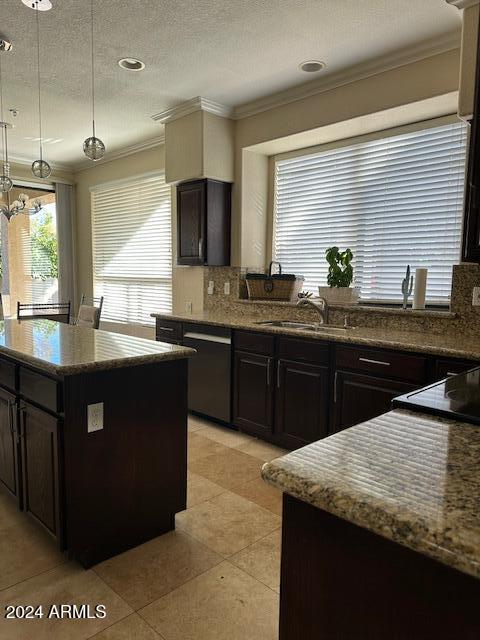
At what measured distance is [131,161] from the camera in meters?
5.63

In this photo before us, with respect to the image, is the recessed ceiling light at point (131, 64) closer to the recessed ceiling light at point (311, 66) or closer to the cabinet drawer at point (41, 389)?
the recessed ceiling light at point (311, 66)

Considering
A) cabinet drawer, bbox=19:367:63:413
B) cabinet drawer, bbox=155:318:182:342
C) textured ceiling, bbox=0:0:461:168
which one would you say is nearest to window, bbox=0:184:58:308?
textured ceiling, bbox=0:0:461:168

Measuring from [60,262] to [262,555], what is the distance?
18.3 ft

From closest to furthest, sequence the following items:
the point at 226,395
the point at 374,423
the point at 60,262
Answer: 1. the point at 374,423
2. the point at 226,395
3. the point at 60,262

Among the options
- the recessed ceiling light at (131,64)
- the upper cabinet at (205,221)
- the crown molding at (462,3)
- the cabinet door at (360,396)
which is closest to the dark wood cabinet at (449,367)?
the cabinet door at (360,396)

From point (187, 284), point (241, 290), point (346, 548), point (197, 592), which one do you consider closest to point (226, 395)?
point (241, 290)

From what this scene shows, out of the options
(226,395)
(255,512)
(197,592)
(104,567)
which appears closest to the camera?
(197,592)

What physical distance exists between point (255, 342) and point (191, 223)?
1555 mm

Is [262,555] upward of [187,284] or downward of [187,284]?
downward

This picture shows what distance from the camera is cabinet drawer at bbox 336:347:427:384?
249 cm

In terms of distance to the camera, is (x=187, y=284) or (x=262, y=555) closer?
(x=262, y=555)

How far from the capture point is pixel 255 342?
3369 millimetres

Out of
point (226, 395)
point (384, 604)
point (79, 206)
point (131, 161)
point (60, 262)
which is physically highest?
point (131, 161)

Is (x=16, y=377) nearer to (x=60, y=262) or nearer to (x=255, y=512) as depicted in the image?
(x=255, y=512)
